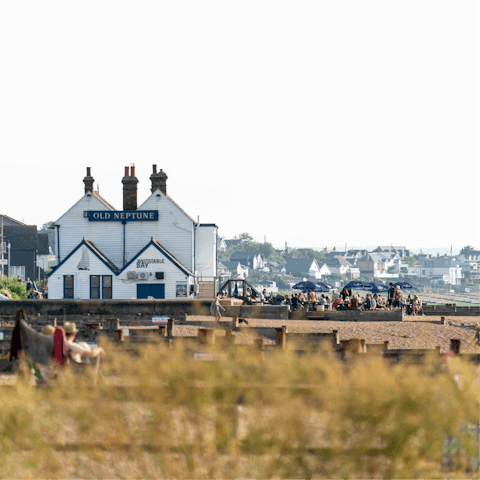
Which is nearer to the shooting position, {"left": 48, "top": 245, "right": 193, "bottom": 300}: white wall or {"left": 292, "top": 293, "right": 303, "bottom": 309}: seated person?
{"left": 292, "top": 293, "right": 303, "bottom": 309}: seated person

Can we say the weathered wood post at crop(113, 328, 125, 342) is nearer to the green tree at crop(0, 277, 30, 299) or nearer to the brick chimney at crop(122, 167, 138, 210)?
the green tree at crop(0, 277, 30, 299)

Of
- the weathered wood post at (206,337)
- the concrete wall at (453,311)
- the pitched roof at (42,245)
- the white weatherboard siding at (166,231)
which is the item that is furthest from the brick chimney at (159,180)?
the pitched roof at (42,245)

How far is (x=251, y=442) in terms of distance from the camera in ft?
23.8

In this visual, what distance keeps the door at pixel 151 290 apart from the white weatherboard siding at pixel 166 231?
2.89 m

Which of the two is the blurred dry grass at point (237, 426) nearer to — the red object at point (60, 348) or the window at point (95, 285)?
the red object at point (60, 348)

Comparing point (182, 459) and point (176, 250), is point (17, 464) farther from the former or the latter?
point (176, 250)

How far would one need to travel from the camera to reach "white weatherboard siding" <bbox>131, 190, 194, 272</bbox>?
40.5 m

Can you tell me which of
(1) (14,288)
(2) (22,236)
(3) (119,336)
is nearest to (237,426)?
(3) (119,336)

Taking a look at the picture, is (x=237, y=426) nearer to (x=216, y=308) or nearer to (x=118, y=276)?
(x=216, y=308)

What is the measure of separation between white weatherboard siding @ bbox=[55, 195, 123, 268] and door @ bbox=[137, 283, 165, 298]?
3.18 metres

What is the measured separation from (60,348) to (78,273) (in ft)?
99.1

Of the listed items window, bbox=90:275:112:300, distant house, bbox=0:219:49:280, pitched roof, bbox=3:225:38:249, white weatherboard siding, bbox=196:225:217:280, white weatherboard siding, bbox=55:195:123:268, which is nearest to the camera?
window, bbox=90:275:112:300

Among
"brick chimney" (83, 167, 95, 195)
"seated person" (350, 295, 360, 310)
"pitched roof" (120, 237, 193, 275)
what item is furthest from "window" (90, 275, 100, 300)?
"seated person" (350, 295, 360, 310)

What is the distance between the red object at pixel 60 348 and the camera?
925 cm
